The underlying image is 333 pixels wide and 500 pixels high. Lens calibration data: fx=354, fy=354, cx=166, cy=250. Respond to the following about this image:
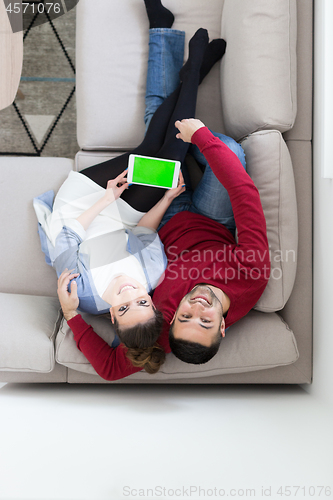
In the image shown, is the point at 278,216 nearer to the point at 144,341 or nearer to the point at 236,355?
the point at 236,355

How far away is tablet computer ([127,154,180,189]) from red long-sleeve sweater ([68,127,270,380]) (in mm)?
140

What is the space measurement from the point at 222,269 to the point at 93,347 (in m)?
0.52

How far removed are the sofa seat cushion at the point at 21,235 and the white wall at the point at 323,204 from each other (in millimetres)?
1027

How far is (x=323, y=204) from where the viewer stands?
4.09 feet

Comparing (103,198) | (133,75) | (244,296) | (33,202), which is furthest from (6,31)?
(244,296)

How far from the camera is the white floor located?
2.61ft

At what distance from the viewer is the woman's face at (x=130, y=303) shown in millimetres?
1129

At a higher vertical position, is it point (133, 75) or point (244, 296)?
point (133, 75)

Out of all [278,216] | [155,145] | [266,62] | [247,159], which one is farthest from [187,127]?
[278,216]

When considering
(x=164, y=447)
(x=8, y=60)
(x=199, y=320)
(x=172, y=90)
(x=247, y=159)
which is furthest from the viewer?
(x=8, y=60)

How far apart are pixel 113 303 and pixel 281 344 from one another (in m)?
0.61

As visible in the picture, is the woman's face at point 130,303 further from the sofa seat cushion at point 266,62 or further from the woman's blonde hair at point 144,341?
the sofa seat cushion at point 266,62

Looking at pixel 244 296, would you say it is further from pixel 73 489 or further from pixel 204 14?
pixel 204 14

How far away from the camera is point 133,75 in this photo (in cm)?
147
